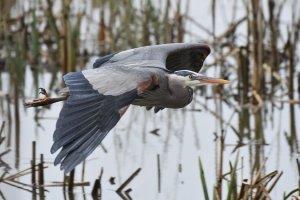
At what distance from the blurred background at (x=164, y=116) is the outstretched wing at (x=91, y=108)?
1.59ft

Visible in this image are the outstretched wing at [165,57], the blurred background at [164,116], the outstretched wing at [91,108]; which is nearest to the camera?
the outstretched wing at [91,108]

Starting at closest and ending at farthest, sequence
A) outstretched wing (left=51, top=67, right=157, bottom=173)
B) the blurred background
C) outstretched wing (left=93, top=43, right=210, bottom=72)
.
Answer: outstretched wing (left=51, top=67, right=157, bottom=173) < the blurred background < outstretched wing (left=93, top=43, right=210, bottom=72)

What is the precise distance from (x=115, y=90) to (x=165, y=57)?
0.98 meters

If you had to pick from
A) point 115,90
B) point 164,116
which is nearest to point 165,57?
point 115,90

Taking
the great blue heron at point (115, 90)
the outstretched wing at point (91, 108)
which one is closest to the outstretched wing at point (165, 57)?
the great blue heron at point (115, 90)

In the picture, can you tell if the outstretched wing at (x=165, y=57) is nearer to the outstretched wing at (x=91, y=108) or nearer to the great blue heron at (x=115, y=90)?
the great blue heron at (x=115, y=90)

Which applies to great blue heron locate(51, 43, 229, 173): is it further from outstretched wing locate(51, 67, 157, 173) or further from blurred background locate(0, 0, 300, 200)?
blurred background locate(0, 0, 300, 200)

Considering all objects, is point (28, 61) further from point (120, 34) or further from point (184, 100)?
point (184, 100)

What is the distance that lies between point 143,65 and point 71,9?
3.95m

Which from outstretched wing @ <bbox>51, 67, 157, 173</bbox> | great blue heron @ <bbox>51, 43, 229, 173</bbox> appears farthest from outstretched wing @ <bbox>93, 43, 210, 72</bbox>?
outstretched wing @ <bbox>51, 67, 157, 173</bbox>

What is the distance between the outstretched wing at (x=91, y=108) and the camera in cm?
448

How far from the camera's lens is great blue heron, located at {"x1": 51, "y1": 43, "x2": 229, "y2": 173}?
14.9 feet

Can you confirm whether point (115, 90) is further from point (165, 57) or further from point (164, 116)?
point (164, 116)

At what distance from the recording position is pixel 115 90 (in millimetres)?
4902
